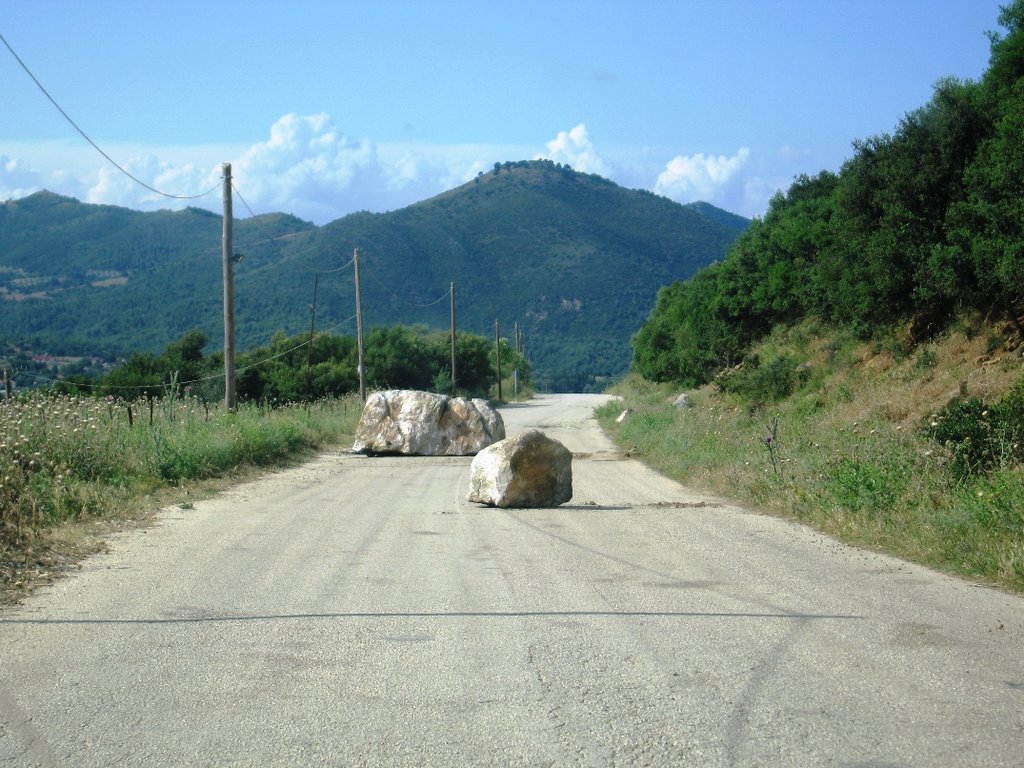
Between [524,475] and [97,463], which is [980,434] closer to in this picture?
[524,475]

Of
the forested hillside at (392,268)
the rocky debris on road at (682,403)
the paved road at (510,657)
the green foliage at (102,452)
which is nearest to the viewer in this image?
the paved road at (510,657)

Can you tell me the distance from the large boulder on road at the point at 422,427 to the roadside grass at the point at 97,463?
6.76ft

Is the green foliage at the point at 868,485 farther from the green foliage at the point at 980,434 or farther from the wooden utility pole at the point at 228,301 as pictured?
the wooden utility pole at the point at 228,301

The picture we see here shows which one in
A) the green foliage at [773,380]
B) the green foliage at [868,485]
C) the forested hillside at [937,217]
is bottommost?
the green foliage at [868,485]

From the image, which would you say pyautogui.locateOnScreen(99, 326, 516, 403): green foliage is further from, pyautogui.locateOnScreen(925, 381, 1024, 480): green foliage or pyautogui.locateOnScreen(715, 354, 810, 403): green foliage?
pyautogui.locateOnScreen(925, 381, 1024, 480): green foliage

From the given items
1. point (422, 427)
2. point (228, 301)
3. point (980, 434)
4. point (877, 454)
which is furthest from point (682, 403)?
point (980, 434)

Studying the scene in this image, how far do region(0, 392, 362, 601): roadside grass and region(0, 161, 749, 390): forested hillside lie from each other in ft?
156

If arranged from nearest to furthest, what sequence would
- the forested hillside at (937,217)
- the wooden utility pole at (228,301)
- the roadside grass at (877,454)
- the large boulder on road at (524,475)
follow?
the roadside grass at (877,454) < the large boulder on road at (524,475) < the forested hillside at (937,217) < the wooden utility pole at (228,301)

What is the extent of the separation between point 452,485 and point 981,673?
12.6 m

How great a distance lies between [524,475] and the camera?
1405 cm

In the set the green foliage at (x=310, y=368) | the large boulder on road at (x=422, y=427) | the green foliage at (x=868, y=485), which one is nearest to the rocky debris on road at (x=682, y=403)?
the large boulder on road at (x=422, y=427)

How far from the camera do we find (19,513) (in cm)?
1010

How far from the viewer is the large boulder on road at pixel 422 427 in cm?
2584

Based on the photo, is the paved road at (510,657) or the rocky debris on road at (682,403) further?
the rocky debris on road at (682,403)
